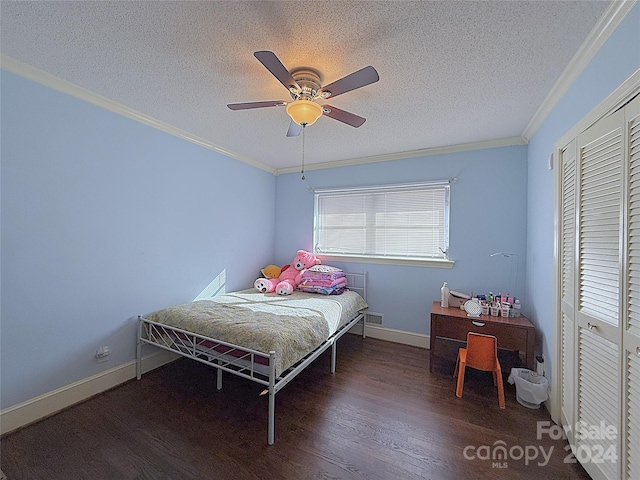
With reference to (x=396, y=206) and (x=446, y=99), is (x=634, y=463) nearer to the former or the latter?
(x=446, y=99)

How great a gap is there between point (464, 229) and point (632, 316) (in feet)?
6.54

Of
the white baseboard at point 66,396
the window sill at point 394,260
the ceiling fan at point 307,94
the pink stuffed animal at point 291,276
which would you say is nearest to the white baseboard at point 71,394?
the white baseboard at point 66,396

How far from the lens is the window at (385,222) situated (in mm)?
3261

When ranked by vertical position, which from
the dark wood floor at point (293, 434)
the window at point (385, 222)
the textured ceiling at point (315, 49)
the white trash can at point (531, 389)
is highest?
the textured ceiling at point (315, 49)

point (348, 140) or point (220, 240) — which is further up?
point (348, 140)

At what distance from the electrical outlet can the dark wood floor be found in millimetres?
286

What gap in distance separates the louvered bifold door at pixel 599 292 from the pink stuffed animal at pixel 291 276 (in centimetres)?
274

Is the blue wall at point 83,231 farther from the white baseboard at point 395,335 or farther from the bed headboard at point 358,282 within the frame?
the white baseboard at point 395,335

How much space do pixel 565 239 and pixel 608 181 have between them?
0.58m

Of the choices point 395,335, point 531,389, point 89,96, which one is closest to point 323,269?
point 395,335

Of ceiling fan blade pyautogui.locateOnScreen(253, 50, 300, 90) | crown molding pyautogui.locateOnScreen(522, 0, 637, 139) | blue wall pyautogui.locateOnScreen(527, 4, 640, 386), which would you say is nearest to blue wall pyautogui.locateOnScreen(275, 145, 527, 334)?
blue wall pyautogui.locateOnScreen(527, 4, 640, 386)

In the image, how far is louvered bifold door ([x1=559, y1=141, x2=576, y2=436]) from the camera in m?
1.66

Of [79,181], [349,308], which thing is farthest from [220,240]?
[349,308]

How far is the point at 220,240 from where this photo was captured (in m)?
3.34
